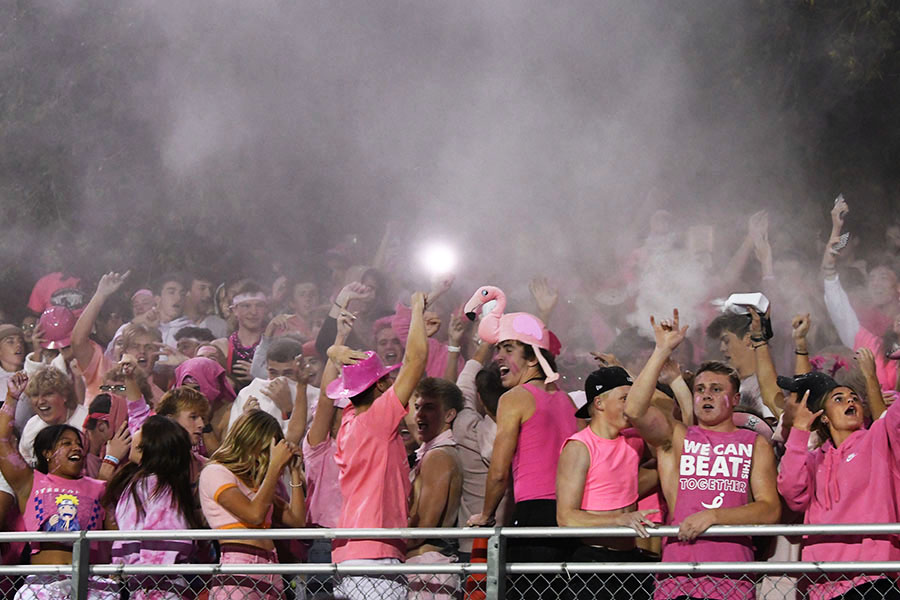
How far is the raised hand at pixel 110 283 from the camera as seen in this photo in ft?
18.9

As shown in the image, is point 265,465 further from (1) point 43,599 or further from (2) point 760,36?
(2) point 760,36

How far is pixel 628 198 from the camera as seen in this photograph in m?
5.50

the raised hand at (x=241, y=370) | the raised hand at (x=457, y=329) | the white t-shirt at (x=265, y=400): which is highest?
the raised hand at (x=457, y=329)

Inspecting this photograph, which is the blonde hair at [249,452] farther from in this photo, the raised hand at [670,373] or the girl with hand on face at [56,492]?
the raised hand at [670,373]

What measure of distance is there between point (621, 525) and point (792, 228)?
102 inches

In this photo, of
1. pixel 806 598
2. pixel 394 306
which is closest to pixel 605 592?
pixel 806 598

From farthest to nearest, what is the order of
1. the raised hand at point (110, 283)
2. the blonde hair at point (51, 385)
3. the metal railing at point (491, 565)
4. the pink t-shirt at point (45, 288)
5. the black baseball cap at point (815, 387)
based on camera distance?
the pink t-shirt at point (45, 288), the raised hand at point (110, 283), the blonde hair at point (51, 385), the black baseball cap at point (815, 387), the metal railing at point (491, 565)

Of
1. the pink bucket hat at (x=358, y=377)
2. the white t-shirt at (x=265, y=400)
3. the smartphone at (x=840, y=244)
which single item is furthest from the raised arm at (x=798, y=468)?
the white t-shirt at (x=265, y=400)

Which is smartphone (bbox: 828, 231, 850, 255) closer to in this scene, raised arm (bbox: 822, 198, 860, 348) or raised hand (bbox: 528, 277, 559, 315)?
raised arm (bbox: 822, 198, 860, 348)

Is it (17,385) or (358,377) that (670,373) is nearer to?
(358,377)

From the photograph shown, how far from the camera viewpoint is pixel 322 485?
4055mm

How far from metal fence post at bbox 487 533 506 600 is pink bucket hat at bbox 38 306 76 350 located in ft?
10.9

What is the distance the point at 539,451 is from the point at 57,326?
3214 mm

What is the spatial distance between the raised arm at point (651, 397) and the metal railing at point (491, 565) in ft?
1.24
